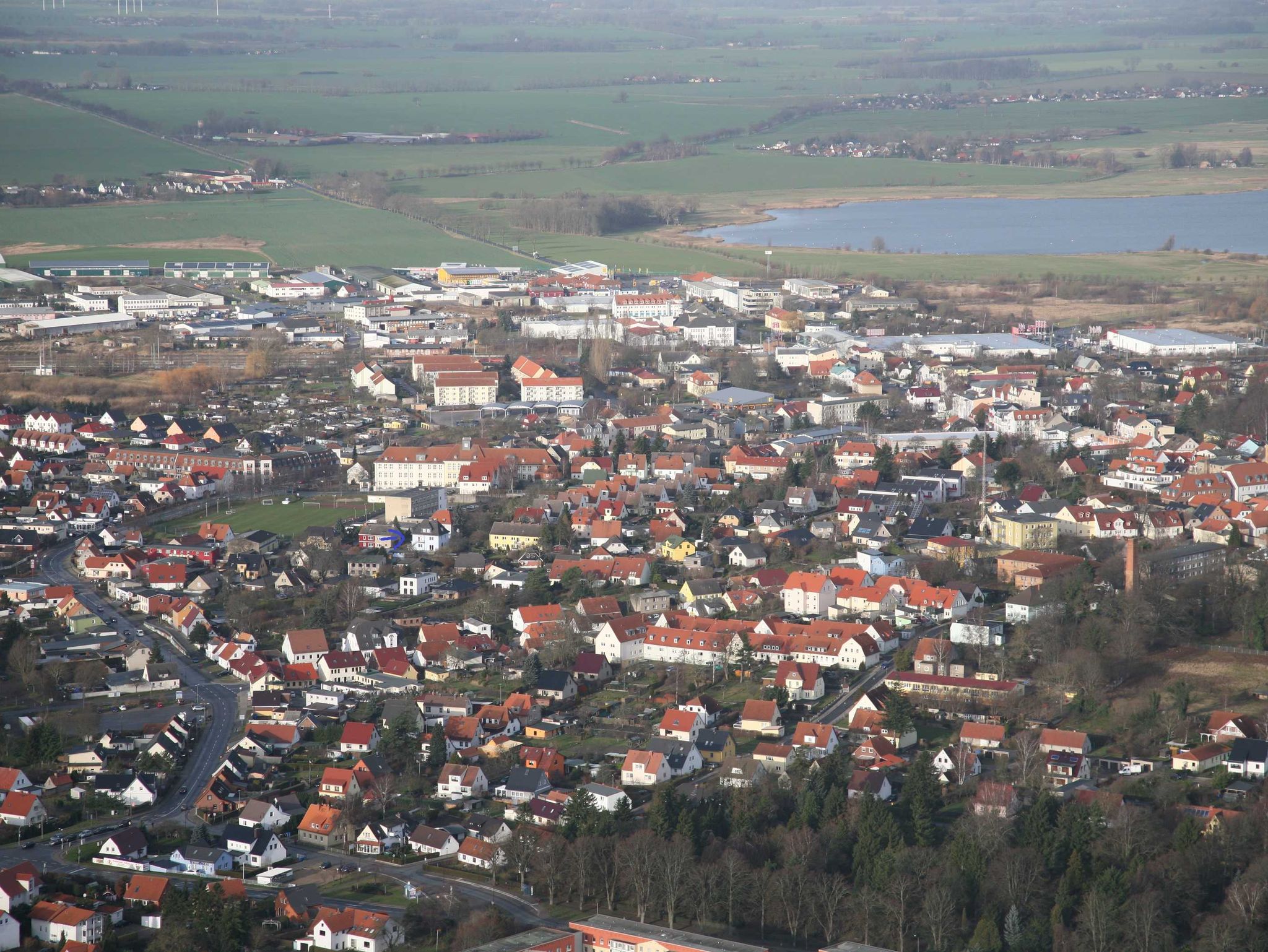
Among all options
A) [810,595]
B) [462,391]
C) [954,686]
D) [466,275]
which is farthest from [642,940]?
[466,275]

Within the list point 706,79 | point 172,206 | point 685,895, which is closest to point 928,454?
point 685,895

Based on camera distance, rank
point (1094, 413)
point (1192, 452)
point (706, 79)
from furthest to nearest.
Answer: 1. point (706, 79)
2. point (1094, 413)
3. point (1192, 452)

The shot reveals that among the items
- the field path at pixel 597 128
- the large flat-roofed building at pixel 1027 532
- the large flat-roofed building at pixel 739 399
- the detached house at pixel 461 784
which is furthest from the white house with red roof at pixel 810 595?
the field path at pixel 597 128

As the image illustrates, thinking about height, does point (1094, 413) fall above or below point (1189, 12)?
below

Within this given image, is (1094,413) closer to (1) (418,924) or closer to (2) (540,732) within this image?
(2) (540,732)

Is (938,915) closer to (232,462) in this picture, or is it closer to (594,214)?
(232,462)
